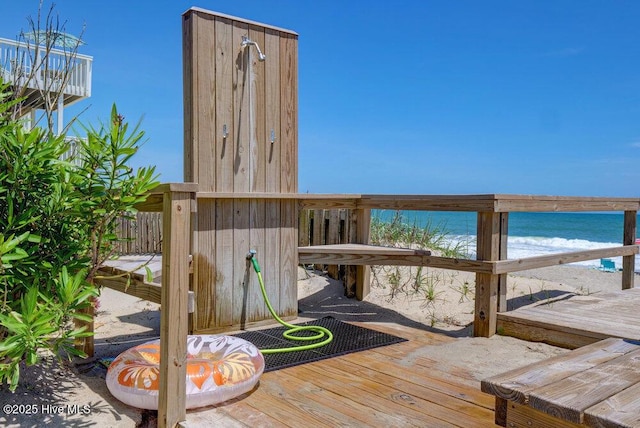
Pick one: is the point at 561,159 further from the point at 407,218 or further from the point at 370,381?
the point at 370,381

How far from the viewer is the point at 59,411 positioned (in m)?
2.51

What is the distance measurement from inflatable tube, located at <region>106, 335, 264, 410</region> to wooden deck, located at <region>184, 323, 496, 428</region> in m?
0.08

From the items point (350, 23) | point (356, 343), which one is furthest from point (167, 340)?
point (350, 23)

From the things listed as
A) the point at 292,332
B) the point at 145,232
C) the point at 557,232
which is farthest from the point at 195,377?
the point at 557,232

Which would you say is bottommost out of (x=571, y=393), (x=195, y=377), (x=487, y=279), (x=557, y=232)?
(x=557, y=232)

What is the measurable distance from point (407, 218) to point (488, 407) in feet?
18.9

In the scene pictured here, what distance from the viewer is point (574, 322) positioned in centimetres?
374

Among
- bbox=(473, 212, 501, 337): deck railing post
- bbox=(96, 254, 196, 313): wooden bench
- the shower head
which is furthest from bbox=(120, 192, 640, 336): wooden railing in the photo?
the shower head

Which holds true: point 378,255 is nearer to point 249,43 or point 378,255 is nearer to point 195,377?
point 249,43

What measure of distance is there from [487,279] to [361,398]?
1831 mm

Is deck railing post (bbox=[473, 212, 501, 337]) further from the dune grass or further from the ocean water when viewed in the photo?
the ocean water

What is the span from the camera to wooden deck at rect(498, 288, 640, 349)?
3523mm

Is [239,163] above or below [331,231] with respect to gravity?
above

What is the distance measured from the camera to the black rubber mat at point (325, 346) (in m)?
3.34
